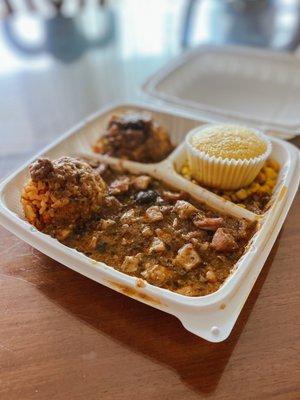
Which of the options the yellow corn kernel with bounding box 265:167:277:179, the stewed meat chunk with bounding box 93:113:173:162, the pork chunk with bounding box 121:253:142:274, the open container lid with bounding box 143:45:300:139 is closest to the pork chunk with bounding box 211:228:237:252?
the pork chunk with bounding box 121:253:142:274

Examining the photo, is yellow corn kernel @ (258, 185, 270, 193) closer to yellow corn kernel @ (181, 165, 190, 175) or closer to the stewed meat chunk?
yellow corn kernel @ (181, 165, 190, 175)

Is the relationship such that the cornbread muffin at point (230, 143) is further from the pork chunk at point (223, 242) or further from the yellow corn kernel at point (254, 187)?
the pork chunk at point (223, 242)

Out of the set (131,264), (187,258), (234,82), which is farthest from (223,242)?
(234,82)

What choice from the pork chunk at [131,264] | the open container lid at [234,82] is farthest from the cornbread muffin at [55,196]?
the open container lid at [234,82]

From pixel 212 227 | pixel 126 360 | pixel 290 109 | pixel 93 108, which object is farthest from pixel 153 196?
pixel 290 109

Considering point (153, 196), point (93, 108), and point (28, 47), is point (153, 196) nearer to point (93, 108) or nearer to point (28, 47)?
point (93, 108)

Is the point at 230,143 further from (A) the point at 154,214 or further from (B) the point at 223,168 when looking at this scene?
(A) the point at 154,214

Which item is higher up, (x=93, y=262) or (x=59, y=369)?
(x=93, y=262)
